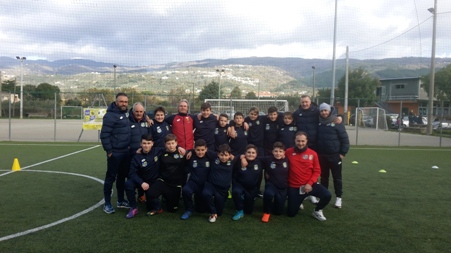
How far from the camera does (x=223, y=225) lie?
5.00 meters

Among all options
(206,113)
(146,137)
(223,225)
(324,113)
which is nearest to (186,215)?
(223,225)

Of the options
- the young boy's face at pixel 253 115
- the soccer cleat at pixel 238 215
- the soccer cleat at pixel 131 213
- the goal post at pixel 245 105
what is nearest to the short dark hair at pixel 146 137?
the soccer cleat at pixel 131 213

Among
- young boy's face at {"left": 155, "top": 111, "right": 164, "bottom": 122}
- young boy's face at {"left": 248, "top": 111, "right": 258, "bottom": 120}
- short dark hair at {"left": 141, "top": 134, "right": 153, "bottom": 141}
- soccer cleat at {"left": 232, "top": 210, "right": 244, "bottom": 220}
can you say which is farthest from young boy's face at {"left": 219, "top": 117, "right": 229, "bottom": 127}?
soccer cleat at {"left": 232, "top": 210, "right": 244, "bottom": 220}

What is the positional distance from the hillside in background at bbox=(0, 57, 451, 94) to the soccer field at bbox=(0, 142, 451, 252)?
37.1 meters

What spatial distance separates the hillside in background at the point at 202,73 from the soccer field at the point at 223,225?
122ft

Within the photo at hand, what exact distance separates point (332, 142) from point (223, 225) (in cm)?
231

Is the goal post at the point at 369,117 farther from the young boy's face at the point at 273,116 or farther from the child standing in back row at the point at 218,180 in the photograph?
the child standing in back row at the point at 218,180

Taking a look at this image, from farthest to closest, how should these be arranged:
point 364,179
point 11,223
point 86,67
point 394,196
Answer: point 86,67
point 364,179
point 394,196
point 11,223

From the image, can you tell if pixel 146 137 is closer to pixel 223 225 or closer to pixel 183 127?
pixel 183 127

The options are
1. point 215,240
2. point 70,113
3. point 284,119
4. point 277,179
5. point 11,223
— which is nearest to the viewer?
point 215,240

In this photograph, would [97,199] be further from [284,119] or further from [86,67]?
[86,67]

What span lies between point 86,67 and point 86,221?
179ft

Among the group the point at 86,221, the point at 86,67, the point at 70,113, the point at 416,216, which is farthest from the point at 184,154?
the point at 86,67

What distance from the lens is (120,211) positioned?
5625 millimetres
